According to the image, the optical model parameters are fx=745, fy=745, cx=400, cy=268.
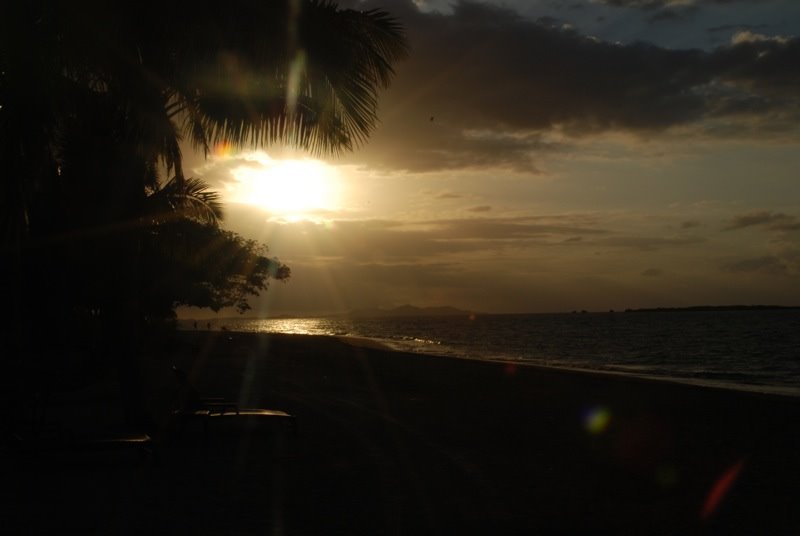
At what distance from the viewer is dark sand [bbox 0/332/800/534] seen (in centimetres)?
620

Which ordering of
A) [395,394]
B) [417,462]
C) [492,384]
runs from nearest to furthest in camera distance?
[417,462]
[395,394]
[492,384]

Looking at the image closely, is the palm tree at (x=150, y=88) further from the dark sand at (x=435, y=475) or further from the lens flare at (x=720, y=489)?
the lens flare at (x=720, y=489)

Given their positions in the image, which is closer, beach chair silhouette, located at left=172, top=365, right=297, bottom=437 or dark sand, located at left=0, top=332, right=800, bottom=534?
dark sand, located at left=0, top=332, right=800, bottom=534

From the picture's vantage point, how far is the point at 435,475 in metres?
7.98

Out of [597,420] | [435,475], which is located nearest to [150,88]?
[435,475]

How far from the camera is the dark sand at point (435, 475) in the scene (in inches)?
244

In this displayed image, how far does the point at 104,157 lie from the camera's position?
32.7ft

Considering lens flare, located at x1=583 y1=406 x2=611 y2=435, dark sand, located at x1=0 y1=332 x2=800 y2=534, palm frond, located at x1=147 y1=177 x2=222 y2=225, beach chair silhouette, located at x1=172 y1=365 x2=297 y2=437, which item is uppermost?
palm frond, located at x1=147 y1=177 x2=222 y2=225

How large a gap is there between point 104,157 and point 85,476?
4.31 metres

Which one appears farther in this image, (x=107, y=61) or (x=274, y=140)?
(x=274, y=140)

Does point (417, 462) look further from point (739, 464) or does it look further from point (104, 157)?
point (104, 157)

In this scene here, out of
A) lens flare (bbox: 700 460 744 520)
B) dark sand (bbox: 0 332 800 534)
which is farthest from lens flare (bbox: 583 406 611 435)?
lens flare (bbox: 700 460 744 520)

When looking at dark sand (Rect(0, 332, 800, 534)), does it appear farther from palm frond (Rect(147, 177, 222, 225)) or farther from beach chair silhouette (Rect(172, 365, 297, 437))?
palm frond (Rect(147, 177, 222, 225))

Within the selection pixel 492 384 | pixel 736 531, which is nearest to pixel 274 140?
pixel 736 531
